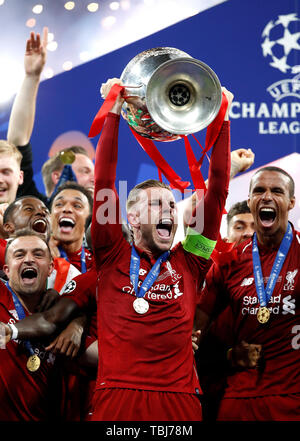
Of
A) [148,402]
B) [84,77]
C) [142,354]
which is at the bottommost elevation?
[148,402]

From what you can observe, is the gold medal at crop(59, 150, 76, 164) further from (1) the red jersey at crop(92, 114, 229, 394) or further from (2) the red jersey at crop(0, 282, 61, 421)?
(1) the red jersey at crop(92, 114, 229, 394)

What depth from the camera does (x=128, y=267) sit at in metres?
2.81

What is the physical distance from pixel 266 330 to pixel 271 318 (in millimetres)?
64

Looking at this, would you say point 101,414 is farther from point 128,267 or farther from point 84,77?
point 84,77

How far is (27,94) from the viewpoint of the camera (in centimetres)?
499

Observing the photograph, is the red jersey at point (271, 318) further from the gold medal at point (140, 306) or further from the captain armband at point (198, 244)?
the gold medal at point (140, 306)

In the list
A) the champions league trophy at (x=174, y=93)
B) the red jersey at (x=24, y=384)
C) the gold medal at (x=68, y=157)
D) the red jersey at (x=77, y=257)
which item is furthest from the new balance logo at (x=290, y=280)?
the gold medal at (x=68, y=157)

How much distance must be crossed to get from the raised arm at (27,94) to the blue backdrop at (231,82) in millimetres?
167

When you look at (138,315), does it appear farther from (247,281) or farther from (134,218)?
(247,281)

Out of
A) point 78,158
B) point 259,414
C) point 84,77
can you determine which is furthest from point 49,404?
point 84,77

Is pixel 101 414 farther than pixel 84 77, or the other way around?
pixel 84 77

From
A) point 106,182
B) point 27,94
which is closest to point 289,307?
point 106,182

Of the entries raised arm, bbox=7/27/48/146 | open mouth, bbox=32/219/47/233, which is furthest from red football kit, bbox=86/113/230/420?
raised arm, bbox=7/27/48/146
